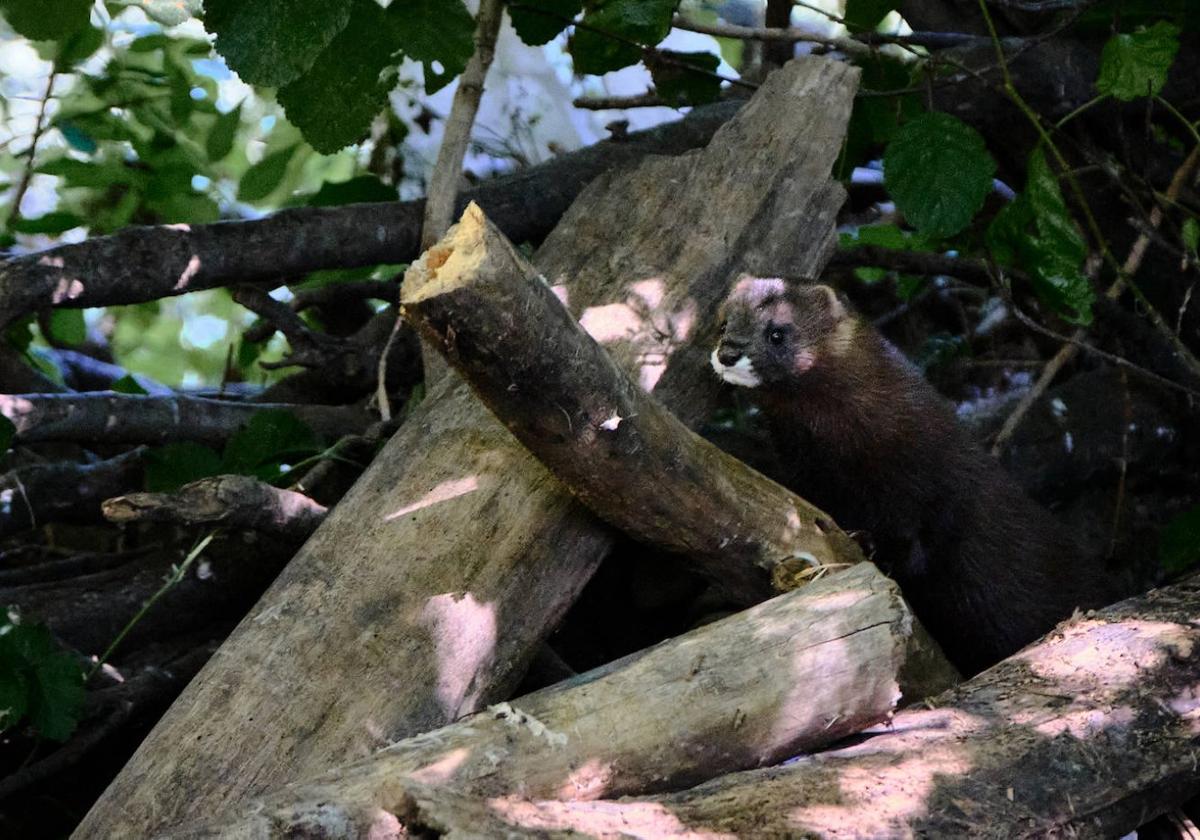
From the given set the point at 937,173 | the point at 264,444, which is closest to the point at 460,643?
the point at 264,444

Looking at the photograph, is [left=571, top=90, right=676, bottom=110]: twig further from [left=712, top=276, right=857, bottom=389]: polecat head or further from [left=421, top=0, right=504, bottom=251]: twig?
[left=712, top=276, right=857, bottom=389]: polecat head

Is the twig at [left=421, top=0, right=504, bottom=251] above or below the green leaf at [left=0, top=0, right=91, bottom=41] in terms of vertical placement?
below

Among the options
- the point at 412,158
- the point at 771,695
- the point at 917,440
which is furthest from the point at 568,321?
the point at 412,158

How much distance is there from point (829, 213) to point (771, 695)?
167cm

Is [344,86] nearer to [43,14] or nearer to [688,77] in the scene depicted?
[43,14]

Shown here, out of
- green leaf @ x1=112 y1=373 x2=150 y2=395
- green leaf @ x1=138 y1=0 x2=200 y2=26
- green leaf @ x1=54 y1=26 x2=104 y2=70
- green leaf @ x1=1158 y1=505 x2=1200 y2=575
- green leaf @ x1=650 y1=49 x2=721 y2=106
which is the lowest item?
green leaf @ x1=1158 y1=505 x2=1200 y2=575

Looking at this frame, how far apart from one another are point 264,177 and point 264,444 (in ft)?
4.20

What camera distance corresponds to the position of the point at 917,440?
357 centimetres

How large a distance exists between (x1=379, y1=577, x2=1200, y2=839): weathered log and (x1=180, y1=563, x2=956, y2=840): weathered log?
0.28 feet

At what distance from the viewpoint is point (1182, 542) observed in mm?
3793

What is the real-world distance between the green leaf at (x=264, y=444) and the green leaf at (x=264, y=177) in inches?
42.5

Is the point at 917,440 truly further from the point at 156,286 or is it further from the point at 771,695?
the point at 156,286

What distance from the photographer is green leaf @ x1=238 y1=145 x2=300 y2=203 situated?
15.0 feet

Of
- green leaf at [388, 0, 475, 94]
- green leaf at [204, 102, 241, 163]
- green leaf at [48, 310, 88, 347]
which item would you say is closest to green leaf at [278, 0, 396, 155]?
green leaf at [388, 0, 475, 94]
